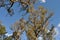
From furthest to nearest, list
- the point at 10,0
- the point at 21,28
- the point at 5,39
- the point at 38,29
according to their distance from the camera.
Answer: the point at 5,39 < the point at 21,28 < the point at 38,29 < the point at 10,0

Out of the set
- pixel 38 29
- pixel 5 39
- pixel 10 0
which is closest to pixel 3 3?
pixel 10 0

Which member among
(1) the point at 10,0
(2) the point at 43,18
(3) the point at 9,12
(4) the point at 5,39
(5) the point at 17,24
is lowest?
(4) the point at 5,39

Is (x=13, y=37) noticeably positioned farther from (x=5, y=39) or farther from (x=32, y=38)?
(x=32, y=38)

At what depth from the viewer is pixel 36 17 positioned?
3141cm

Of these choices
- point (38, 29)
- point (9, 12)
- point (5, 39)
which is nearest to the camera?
point (9, 12)

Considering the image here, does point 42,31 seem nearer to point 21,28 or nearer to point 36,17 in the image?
point 36,17

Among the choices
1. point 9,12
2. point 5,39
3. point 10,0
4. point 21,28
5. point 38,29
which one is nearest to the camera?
point 10,0

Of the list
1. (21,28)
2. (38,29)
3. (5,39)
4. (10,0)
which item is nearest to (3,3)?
(10,0)

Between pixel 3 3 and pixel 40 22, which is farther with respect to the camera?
pixel 40 22

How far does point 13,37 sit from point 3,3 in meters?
24.6

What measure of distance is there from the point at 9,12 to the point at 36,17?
57.9 ft

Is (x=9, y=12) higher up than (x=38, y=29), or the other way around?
(x=9, y=12)

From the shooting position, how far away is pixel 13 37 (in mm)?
37719

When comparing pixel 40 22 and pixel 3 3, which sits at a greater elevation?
→ pixel 3 3
